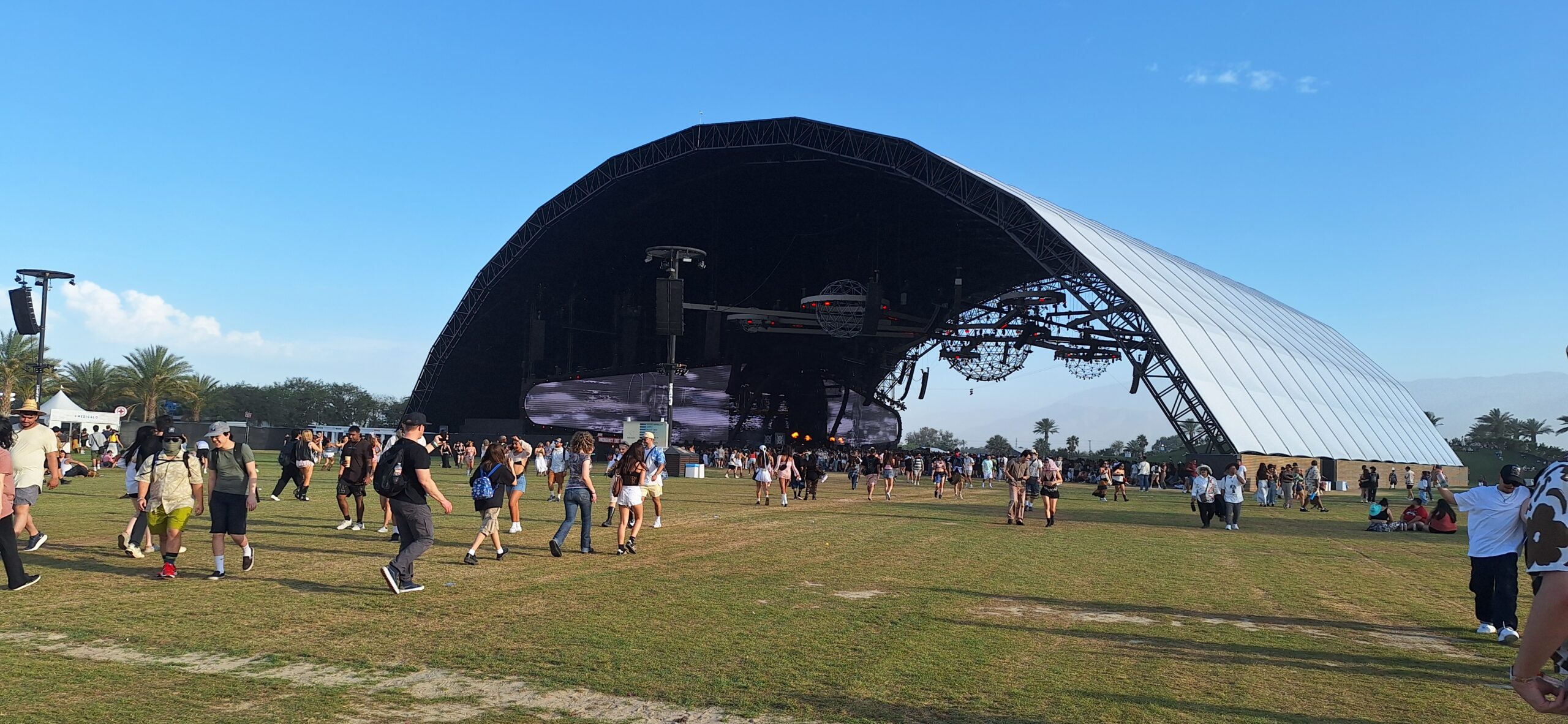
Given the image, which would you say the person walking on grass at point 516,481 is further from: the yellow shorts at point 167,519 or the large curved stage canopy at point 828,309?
the large curved stage canopy at point 828,309

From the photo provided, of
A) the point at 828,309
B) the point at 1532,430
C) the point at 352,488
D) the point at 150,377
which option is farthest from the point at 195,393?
the point at 1532,430

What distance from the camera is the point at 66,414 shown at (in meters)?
47.8

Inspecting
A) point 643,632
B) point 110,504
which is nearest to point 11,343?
point 110,504

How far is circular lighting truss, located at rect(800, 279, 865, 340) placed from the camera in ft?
168

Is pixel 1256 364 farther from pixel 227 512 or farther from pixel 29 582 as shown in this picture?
pixel 29 582

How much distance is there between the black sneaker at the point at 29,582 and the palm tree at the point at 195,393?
63460 mm

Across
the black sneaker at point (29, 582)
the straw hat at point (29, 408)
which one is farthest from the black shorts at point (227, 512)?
the straw hat at point (29, 408)

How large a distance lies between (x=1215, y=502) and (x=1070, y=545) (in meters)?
8.29

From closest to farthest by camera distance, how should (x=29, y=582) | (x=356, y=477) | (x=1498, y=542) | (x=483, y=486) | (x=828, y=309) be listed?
(x=1498, y=542) → (x=29, y=582) → (x=483, y=486) → (x=356, y=477) → (x=828, y=309)

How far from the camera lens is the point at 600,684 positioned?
621cm

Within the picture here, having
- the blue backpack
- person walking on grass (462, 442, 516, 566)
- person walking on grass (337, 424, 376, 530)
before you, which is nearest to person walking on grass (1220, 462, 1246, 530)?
person walking on grass (462, 442, 516, 566)

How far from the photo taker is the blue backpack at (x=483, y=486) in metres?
11.8

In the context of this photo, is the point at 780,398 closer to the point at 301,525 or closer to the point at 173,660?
the point at 301,525

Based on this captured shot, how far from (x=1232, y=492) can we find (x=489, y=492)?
16.8m
